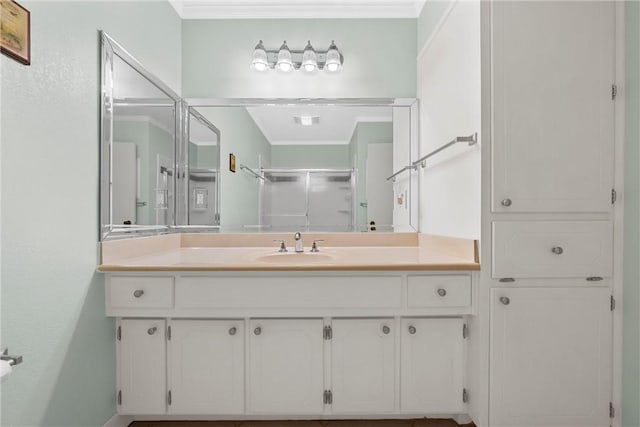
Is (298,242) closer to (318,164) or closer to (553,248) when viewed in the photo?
(318,164)

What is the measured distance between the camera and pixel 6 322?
3.54 ft

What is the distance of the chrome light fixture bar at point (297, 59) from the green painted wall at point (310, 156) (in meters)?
0.46

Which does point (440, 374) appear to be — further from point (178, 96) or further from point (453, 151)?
point (178, 96)

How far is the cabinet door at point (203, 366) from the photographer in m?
1.56

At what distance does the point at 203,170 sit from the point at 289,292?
1.11 metres

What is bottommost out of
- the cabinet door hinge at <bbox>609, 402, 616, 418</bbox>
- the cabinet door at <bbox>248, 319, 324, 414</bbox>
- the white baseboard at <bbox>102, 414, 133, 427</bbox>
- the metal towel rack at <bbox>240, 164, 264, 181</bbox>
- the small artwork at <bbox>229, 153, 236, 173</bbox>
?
the white baseboard at <bbox>102, 414, 133, 427</bbox>

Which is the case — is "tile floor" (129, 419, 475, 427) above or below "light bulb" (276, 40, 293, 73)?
below

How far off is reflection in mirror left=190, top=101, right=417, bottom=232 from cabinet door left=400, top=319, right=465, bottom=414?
758 millimetres

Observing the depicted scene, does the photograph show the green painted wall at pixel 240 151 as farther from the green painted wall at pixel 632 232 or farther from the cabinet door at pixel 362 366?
the green painted wall at pixel 632 232

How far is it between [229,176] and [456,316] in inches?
59.6

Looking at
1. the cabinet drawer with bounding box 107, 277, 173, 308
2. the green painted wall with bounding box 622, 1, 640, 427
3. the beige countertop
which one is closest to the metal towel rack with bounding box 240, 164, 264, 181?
the beige countertop

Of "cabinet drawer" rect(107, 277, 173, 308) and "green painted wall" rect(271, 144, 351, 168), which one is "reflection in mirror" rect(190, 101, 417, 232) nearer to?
"green painted wall" rect(271, 144, 351, 168)

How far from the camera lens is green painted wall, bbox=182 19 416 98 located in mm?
2199

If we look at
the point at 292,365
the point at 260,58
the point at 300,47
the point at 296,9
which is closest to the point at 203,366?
the point at 292,365
